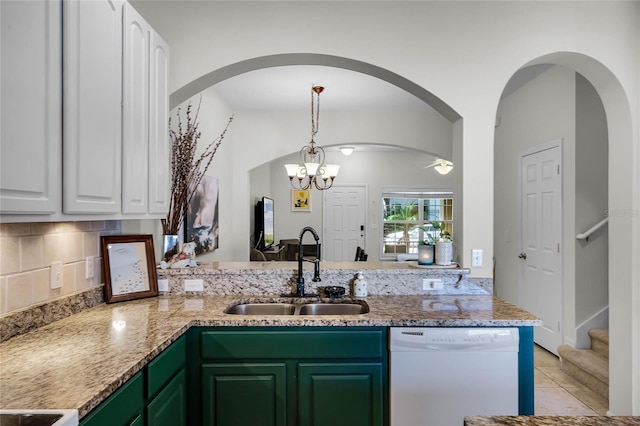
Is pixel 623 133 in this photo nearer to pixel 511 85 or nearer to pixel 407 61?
pixel 407 61

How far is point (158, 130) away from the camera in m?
2.18

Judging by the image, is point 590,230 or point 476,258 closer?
point 476,258

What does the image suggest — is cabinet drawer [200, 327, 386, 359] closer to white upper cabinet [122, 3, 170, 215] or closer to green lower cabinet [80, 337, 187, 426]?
green lower cabinet [80, 337, 187, 426]

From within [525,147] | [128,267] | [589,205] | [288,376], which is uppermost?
[525,147]

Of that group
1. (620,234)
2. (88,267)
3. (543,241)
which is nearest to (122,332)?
(88,267)

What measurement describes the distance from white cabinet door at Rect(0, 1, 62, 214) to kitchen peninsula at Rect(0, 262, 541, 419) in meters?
0.52

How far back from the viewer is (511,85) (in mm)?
4426

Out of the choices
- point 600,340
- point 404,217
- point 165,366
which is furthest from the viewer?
point 404,217

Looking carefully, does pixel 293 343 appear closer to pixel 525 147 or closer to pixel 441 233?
pixel 441 233

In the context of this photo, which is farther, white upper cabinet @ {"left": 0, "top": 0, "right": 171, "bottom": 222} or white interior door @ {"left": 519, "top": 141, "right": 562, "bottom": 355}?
white interior door @ {"left": 519, "top": 141, "right": 562, "bottom": 355}

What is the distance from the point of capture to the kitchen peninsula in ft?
3.95

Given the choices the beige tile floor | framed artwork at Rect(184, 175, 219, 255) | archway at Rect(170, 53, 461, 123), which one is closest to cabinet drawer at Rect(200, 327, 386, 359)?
archway at Rect(170, 53, 461, 123)

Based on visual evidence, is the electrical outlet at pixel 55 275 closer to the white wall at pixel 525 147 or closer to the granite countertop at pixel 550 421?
the granite countertop at pixel 550 421

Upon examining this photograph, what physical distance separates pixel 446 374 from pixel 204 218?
2720 mm
